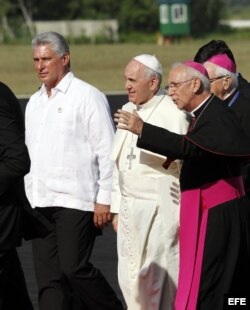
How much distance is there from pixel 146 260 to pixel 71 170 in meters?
0.70

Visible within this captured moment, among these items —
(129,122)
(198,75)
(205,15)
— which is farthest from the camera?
(205,15)

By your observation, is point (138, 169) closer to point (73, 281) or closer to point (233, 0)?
point (73, 281)

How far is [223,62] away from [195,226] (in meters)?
1.58

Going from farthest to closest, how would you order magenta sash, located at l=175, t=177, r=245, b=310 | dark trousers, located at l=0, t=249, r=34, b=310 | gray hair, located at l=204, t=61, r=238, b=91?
gray hair, located at l=204, t=61, r=238, b=91 → dark trousers, located at l=0, t=249, r=34, b=310 → magenta sash, located at l=175, t=177, r=245, b=310

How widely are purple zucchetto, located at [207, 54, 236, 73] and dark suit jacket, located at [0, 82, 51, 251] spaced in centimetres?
162

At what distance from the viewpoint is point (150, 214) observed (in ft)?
22.9

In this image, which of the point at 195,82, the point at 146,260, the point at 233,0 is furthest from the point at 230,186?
the point at 233,0

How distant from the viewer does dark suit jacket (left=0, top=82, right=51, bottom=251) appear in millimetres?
6090

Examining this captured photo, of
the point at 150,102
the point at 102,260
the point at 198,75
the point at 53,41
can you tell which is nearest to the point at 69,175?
the point at 150,102

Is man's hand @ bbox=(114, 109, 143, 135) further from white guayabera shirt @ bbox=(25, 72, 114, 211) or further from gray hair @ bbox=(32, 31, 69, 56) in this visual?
gray hair @ bbox=(32, 31, 69, 56)

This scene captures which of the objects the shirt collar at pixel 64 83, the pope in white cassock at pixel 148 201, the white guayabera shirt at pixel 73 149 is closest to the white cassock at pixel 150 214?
the pope in white cassock at pixel 148 201

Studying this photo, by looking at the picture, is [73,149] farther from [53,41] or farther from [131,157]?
[53,41]

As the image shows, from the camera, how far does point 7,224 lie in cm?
622

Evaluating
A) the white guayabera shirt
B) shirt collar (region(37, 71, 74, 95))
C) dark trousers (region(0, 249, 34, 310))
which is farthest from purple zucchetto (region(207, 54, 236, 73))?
dark trousers (region(0, 249, 34, 310))
